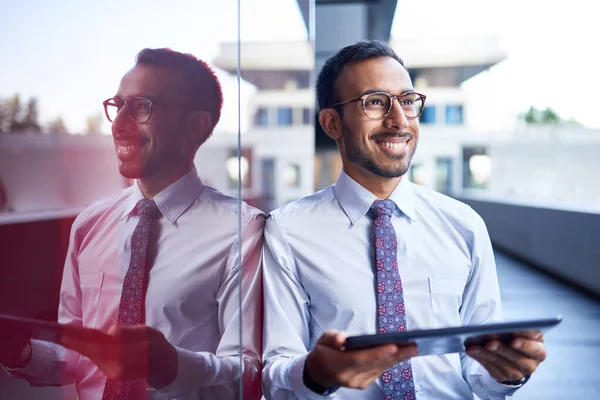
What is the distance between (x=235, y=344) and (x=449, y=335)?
45cm

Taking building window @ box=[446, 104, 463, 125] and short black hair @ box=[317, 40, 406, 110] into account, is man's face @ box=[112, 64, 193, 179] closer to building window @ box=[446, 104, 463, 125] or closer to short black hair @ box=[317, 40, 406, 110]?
short black hair @ box=[317, 40, 406, 110]

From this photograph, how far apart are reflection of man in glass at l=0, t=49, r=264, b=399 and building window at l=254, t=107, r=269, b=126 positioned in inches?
9.8

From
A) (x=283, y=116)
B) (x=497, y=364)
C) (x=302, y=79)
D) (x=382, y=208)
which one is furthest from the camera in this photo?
(x=302, y=79)

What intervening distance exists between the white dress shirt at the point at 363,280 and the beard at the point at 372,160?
6 centimetres

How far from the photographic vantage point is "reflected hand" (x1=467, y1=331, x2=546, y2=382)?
1044mm

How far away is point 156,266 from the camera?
1.04m

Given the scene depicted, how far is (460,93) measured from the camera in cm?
163

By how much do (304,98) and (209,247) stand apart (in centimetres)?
122

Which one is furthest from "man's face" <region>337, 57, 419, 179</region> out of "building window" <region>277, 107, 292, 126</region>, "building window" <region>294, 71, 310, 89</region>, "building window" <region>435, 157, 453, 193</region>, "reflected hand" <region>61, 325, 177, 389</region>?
"building window" <region>294, 71, 310, 89</region>

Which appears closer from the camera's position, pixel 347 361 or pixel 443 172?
pixel 347 361

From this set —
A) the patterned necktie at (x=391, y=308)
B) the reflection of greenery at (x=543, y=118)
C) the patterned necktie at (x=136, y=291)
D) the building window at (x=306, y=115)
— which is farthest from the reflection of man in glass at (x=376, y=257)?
the reflection of greenery at (x=543, y=118)

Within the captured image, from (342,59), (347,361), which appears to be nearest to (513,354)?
(347,361)

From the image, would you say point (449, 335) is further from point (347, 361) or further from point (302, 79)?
point (302, 79)

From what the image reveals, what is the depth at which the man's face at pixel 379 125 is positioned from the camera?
4.32 ft
